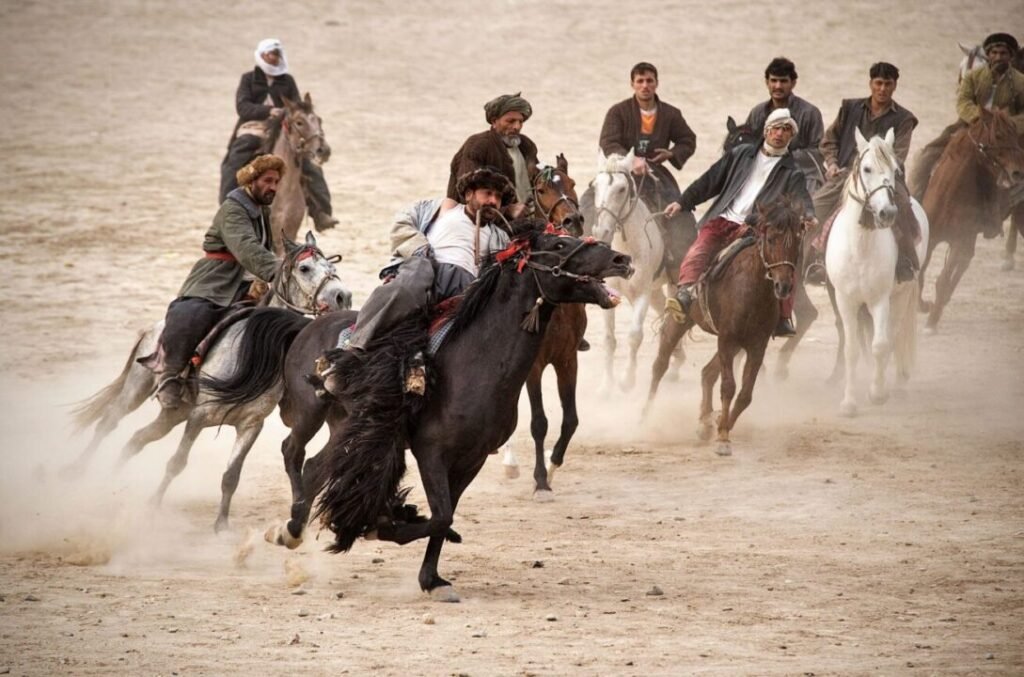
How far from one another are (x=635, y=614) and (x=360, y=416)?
176 centimetres

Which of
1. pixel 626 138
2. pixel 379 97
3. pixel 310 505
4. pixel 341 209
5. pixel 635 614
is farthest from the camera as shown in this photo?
pixel 379 97

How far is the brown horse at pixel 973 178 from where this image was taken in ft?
53.7

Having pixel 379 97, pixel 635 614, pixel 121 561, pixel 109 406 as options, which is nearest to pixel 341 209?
pixel 379 97

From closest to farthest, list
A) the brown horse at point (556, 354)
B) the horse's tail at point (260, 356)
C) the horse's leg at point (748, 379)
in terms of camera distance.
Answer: the horse's tail at point (260, 356) < the brown horse at point (556, 354) < the horse's leg at point (748, 379)

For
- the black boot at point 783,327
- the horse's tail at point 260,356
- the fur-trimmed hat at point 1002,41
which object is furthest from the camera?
the fur-trimmed hat at point 1002,41

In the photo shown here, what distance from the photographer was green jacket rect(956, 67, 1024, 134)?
17469 mm

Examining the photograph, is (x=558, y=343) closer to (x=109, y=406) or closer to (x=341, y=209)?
(x=109, y=406)

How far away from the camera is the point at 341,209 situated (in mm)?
21141

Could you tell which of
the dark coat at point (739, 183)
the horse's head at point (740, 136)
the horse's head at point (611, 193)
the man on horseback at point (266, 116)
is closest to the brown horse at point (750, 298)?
the dark coat at point (739, 183)

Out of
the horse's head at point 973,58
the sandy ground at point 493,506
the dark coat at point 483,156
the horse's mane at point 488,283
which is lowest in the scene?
the sandy ground at point 493,506

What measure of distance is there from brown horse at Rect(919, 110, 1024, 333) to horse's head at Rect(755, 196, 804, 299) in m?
4.69

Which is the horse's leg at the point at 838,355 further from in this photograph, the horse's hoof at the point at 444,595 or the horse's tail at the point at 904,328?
the horse's hoof at the point at 444,595

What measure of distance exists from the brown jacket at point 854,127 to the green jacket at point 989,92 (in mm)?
2458

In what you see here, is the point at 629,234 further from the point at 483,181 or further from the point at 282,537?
the point at 282,537
